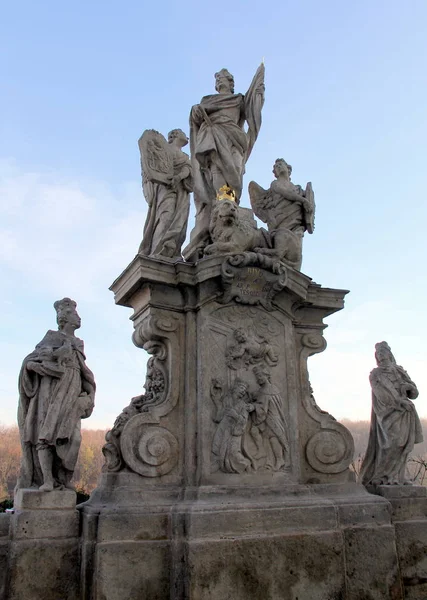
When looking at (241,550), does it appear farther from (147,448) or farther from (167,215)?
(167,215)

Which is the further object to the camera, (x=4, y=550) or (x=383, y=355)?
(x=383, y=355)

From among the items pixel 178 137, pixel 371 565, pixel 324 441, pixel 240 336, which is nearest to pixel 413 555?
pixel 371 565

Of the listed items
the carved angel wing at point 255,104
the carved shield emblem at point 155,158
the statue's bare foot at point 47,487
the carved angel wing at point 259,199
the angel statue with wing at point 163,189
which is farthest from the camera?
the carved angel wing at point 255,104

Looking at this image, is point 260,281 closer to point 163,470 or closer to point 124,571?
point 163,470

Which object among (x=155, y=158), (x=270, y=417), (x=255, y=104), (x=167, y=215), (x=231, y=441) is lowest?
(x=231, y=441)

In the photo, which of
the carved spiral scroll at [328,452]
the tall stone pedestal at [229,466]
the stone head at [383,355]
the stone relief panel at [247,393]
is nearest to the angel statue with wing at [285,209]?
the tall stone pedestal at [229,466]

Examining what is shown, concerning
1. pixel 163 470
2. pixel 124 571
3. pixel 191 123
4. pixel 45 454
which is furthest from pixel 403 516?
pixel 191 123

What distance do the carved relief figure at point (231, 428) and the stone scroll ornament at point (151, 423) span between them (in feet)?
1.42

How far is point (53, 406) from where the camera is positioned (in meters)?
5.39

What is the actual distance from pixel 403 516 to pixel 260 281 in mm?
3136

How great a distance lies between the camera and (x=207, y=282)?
626 cm

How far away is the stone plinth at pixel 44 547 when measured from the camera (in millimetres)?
4941

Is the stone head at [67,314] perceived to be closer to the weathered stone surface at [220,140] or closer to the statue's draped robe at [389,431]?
the weathered stone surface at [220,140]

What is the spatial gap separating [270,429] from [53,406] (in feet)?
7.52
